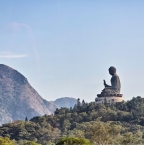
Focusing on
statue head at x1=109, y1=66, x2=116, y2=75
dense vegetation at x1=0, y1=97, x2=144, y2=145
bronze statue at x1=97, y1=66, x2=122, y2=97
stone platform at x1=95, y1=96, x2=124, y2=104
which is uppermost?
statue head at x1=109, y1=66, x2=116, y2=75

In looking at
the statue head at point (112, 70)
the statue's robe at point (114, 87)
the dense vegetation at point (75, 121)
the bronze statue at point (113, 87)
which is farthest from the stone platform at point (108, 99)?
the statue head at point (112, 70)

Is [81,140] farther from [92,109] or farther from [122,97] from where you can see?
[122,97]

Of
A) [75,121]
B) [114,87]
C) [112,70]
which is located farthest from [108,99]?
[75,121]

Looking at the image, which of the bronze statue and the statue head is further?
the statue head

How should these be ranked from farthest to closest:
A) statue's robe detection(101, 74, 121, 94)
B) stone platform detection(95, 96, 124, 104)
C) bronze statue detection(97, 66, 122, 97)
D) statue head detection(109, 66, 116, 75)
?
1. statue head detection(109, 66, 116, 75)
2. statue's robe detection(101, 74, 121, 94)
3. bronze statue detection(97, 66, 122, 97)
4. stone platform detection(95, 96, 124, 104)

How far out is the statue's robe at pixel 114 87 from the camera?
122 meters

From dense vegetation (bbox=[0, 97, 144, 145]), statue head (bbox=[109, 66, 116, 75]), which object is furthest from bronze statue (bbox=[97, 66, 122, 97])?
dense vegetation (bbox=[0, 97, 144, 145])

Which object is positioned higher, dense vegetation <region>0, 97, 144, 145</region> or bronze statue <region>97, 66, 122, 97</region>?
bronze statue <region>97, 66, 122, 97</region>

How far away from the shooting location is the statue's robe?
12181cm

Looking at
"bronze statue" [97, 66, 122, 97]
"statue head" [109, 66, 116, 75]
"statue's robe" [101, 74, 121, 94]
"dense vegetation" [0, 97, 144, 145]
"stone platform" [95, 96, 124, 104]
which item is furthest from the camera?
"statue head" [109, 66, 116, 75]

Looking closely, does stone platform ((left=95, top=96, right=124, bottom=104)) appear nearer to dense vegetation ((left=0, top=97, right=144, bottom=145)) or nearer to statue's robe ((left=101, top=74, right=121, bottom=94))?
statue's robe ((left=101, top=74, right=121, bottom=94))

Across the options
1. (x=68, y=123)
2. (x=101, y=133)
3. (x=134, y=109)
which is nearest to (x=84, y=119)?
(x=68, y=123)

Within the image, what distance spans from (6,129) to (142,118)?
28.5 meters

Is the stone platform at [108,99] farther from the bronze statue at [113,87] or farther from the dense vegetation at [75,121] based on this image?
the dense vegetation at [75,121]
